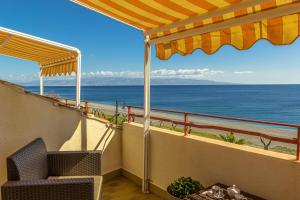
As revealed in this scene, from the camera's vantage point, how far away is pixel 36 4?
27078 millimetres

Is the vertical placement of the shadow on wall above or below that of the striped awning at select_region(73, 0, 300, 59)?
below

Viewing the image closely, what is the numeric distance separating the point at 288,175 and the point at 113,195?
2.84m

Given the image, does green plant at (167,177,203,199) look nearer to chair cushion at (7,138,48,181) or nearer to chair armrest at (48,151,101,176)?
chair armrest at (48,151,101,176)

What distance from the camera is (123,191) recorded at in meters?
4.31

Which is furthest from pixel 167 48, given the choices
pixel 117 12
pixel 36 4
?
pixel 36 4

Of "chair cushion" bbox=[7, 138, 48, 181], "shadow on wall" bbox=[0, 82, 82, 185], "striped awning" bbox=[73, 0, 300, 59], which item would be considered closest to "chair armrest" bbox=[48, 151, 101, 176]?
"chair cushion" bbox=[7, 138, 48, 181]

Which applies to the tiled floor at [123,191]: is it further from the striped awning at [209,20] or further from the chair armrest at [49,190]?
the striped awning at [209,20]

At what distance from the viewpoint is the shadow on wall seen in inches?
141

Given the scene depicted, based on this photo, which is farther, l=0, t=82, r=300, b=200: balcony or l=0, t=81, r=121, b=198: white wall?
l=0, t=81, r=121, b=198: white wall

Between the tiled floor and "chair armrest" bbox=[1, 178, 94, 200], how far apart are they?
171 cm

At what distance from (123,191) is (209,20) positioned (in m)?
3.29

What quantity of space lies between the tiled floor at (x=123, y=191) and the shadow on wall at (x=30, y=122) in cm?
99

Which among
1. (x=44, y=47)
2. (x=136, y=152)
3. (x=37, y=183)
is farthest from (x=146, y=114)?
(x=44, y=47)

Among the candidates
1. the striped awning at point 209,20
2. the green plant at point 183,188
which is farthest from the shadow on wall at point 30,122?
the green plant at point 183,188
